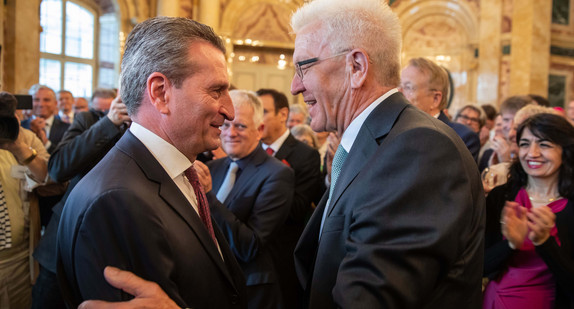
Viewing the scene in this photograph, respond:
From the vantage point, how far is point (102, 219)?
50.3 inches

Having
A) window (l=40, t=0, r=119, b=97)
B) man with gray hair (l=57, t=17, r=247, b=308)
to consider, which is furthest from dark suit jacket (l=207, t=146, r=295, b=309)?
window (l=40, t=0, r=119, b=97)

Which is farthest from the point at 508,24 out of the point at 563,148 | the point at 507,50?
the point at 563,148

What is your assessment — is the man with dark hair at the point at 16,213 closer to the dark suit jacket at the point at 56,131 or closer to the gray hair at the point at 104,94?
the gray hair at the point at 104,94

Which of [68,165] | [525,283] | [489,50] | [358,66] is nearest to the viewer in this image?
[358,66]

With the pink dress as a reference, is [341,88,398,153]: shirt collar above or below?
above

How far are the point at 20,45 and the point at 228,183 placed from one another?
709 cm

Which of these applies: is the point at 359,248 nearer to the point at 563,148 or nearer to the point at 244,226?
the point at 244,226

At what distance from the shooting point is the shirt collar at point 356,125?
5.09 ft

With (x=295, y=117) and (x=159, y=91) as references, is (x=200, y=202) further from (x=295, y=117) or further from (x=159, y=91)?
(x=295, y=117)

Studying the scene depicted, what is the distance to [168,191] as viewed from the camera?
146 centimetres

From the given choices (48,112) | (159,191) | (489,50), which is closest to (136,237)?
(159,191)

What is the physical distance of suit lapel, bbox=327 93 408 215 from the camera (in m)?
1.41

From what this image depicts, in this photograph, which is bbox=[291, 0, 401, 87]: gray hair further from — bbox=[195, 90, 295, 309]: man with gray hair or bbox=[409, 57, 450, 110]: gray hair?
bbox=[409, 57, 450, 110]: gray hair

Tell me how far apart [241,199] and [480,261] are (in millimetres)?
1682
